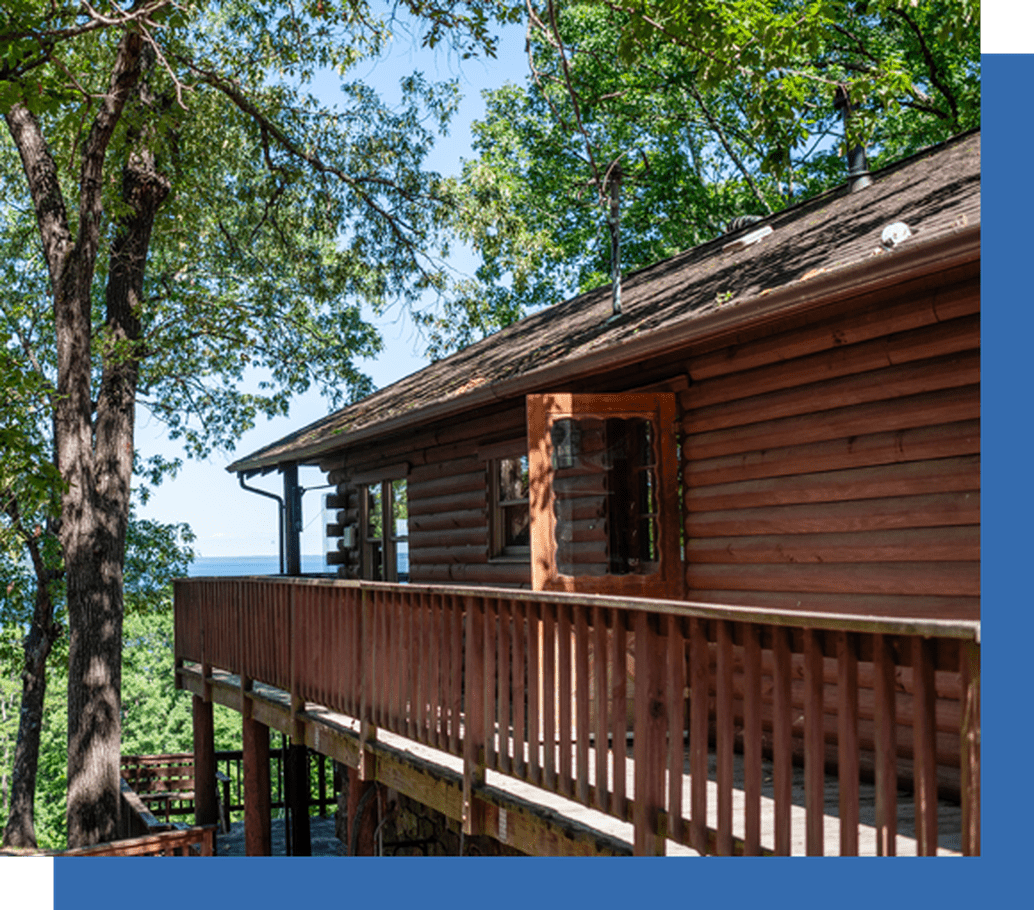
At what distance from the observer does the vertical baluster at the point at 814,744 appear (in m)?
2.95

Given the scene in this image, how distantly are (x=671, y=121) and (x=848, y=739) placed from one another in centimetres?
1315

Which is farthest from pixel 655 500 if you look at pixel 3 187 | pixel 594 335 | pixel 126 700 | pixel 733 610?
pixel 126 700

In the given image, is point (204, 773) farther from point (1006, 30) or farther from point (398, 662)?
point (1006, 30)

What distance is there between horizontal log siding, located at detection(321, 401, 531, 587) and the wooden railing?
2124 mm

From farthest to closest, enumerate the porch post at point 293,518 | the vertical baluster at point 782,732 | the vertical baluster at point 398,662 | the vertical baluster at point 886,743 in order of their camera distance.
Answer: 1. the porch post at point 293,518
2. the vertical baluster at point 398,662
3. the vertical baluster at point 782,732
4. the vertical baluster at point 886,743

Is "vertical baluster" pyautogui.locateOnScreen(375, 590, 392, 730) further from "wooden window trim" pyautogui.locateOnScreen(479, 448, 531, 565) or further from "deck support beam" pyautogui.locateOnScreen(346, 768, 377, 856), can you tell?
"wooden window trim" pyautogui.locateOnScreen(479, 448, 531, 565)

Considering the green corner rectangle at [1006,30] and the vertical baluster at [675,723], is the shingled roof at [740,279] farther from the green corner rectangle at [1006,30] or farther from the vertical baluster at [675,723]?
the vertical baluster at [675,723]

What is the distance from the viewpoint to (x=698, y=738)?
3.48 metres

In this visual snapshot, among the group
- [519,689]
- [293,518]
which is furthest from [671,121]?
[519,689]

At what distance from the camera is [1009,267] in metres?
3.24

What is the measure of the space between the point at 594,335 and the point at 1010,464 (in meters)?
4.65

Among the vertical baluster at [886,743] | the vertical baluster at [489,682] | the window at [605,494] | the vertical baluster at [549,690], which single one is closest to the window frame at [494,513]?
the window at [605,494]

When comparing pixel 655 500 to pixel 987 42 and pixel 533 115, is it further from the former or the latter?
pixel 533 115

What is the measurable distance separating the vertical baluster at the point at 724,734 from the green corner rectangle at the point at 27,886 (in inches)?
81.5
